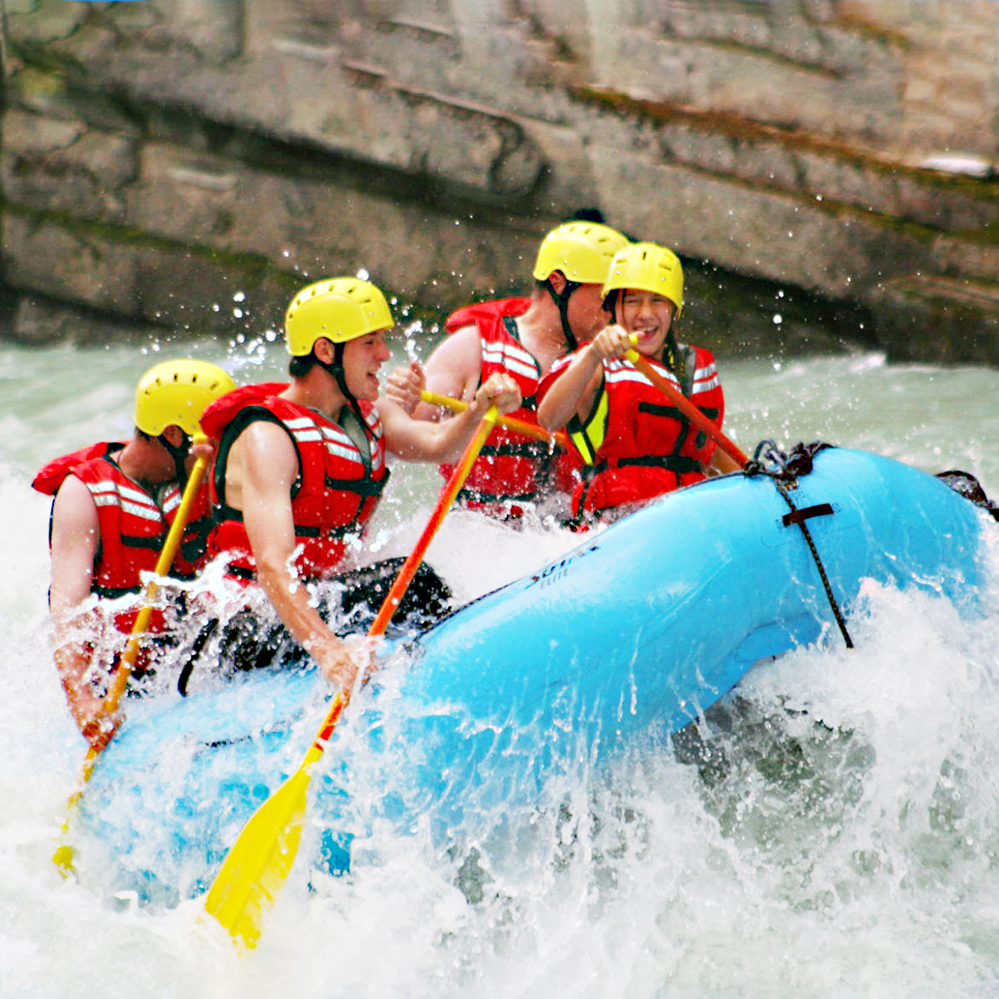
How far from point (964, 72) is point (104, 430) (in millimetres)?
6275

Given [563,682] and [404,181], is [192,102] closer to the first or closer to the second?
[404,181]

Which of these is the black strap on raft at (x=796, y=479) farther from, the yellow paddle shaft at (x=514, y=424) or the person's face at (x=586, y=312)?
the person's face at (x=586, y=312)

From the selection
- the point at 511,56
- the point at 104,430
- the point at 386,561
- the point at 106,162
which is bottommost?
the point at 104,430

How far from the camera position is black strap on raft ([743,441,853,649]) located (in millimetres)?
2898

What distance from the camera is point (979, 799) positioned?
3236 millimetres

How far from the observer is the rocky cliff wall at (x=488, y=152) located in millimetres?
8031

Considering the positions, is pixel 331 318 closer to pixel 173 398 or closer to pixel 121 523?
pixel 173 398

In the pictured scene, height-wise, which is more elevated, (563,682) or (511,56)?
(563,682)

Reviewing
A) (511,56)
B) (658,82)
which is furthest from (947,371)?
(511,56)

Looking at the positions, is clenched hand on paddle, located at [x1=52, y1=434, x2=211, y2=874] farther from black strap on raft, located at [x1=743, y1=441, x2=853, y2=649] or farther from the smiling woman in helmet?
black strap on raft, located at [x1=743, y1=441, x2=853, y2=649]

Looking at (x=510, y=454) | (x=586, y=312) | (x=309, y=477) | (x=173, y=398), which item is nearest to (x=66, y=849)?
(x=309, y=477)

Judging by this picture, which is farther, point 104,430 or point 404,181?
point 404,181

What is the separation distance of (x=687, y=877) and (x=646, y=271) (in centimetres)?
167

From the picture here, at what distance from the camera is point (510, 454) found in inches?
151
